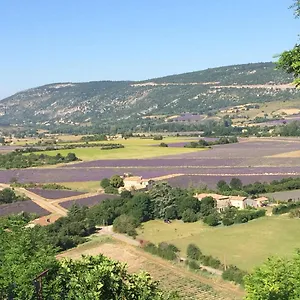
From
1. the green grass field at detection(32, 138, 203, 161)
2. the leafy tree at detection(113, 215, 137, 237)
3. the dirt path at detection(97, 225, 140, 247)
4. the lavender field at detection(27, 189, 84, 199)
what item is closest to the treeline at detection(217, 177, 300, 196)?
the leafy tree at detection(113, 215, 137, 237)

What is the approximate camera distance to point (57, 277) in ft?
49.8

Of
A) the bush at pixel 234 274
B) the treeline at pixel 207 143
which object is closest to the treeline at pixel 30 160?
the treeline at pixel 207 143

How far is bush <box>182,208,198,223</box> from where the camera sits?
4791 centimetres

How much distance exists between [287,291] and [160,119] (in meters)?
186

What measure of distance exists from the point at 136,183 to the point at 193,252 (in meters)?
29.5

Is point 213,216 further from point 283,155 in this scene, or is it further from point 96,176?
point 283,155

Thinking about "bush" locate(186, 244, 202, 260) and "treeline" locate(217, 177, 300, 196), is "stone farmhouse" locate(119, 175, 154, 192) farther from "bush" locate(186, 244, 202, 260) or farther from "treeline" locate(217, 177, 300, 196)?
"bush" locate(186, 244, 202, 260)

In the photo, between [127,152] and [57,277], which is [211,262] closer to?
[57,277]

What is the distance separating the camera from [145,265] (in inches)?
1363

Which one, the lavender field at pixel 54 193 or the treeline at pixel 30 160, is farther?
the treeline at pixel 30 160

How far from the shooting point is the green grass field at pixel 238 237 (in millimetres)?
35062

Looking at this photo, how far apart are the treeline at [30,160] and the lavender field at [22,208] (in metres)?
33.0

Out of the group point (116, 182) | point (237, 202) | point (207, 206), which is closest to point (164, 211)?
point (207, 206)

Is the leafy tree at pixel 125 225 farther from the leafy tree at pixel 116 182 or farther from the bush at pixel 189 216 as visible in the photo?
the leafy tree at pixel 116 182
